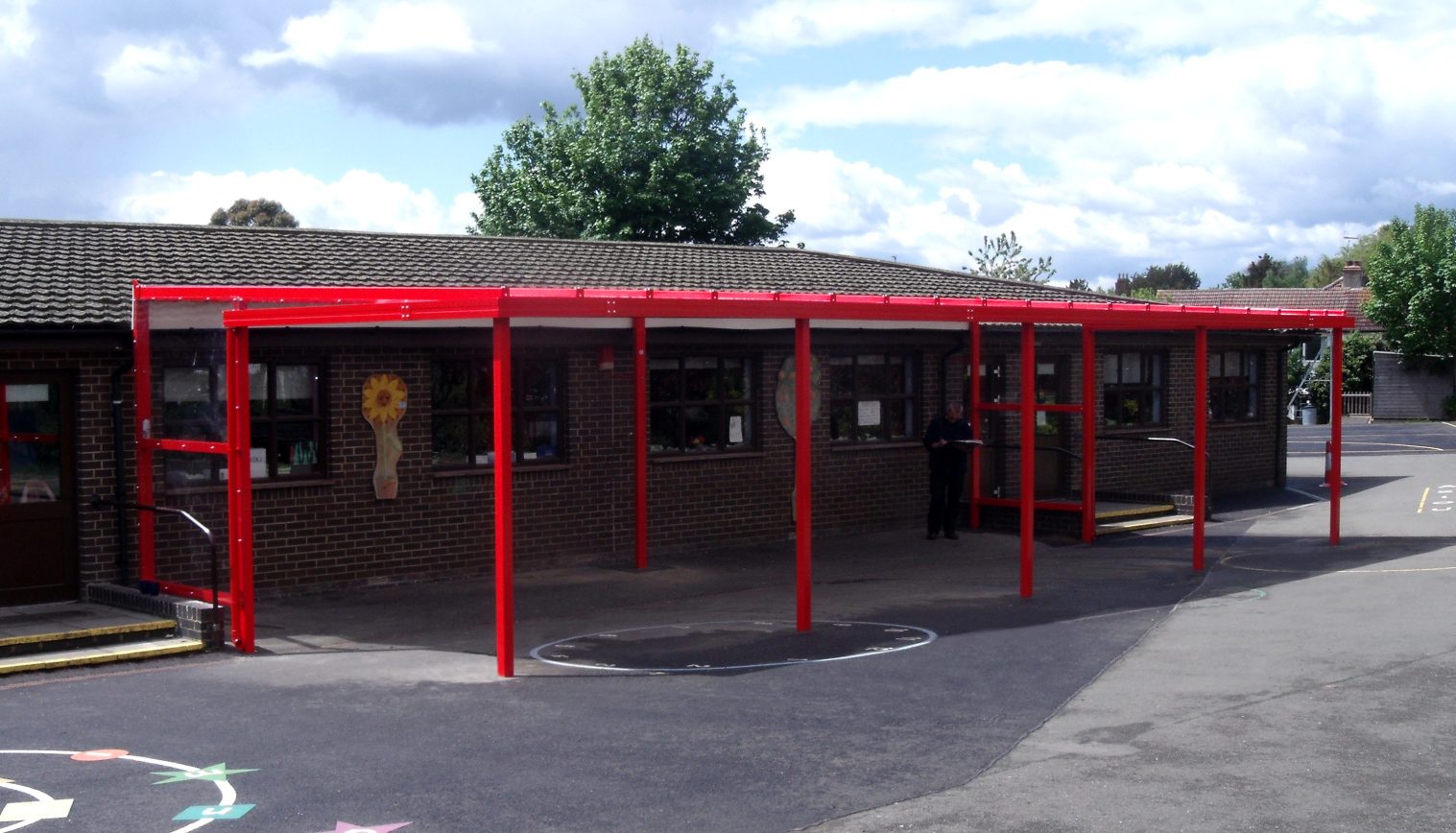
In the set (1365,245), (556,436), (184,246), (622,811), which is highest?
(1365,245)

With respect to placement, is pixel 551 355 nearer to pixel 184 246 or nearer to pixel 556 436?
pixel 556 436

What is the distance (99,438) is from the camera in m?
12.7

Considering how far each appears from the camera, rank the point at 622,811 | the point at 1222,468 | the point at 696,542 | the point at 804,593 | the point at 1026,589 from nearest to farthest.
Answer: the point at 622,811 → the point at 804,593 → the point at 1026,589 → the point at 696,542 → the point at 1222,468

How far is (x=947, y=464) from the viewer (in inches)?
721

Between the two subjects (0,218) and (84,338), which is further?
(0,218)

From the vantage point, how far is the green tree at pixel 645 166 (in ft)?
139

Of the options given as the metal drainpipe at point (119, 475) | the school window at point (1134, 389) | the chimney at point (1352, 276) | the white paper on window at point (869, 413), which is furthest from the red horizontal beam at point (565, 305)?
the chimney at point (1352, 276)

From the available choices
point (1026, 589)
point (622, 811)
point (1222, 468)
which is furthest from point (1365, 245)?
point (622, 811)

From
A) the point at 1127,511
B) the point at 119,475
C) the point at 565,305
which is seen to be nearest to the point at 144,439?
the point at 119,475

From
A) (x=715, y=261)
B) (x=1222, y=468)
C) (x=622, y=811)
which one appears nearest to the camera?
(x=622, y=811)

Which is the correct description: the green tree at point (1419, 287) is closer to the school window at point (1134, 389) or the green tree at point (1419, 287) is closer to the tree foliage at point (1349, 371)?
the tree foliage at point (1349, 371)

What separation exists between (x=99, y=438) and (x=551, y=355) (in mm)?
4925

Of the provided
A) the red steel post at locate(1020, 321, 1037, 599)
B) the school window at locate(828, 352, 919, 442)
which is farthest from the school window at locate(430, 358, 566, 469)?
the red steel post at locate(1020, 321, 1037, 599)

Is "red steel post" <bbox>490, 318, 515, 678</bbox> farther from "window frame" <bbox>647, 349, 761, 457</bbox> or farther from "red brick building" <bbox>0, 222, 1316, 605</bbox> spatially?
"window frame" <bbox>647, 349, 761, 457</bbox>
